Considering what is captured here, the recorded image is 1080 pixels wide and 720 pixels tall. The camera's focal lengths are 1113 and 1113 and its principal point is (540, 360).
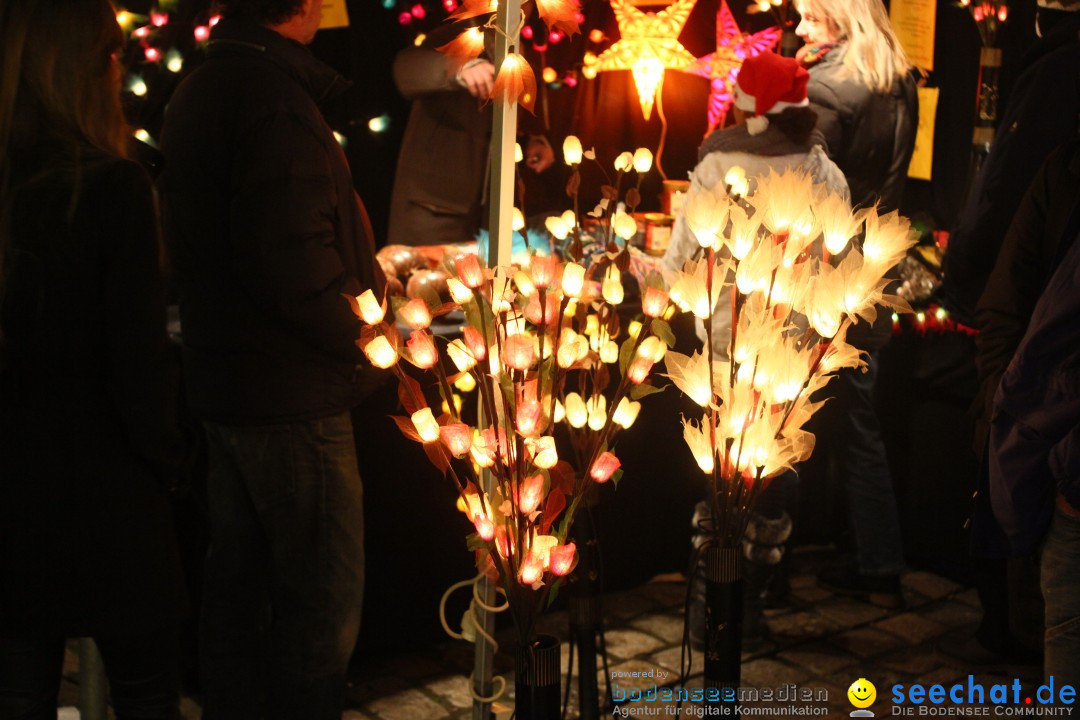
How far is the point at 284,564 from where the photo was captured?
7.64 feet

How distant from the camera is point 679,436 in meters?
3.77

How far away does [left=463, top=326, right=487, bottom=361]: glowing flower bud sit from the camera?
188cm

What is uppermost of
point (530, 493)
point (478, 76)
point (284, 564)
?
point (478, 76)

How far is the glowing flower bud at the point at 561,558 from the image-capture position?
192 centimetres

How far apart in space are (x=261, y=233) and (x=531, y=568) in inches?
33.3

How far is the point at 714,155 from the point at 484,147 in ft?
4.94

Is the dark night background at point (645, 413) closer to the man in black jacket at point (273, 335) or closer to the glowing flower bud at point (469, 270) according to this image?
the man in black jacket at point (273, 335)

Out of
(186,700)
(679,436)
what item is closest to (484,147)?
(679,436)

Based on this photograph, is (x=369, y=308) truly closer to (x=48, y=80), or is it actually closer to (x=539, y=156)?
(x=48, y=80)

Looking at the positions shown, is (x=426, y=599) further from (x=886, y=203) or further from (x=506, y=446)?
(x=886, y=203)

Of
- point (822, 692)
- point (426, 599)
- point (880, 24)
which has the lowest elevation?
point (822, 692)

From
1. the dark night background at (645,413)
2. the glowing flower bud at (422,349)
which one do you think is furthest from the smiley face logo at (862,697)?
the glowing flower bud at (422,349)

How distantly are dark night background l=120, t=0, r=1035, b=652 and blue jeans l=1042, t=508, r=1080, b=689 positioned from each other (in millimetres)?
1696

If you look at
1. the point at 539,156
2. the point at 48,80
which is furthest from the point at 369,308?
the point at 539,156
